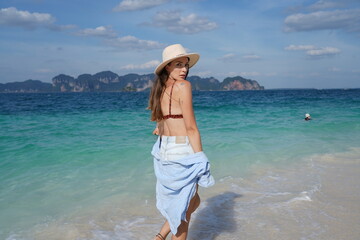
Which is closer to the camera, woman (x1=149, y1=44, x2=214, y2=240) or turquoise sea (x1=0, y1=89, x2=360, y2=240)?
woman (x1=149, y1=44, x2=214, y2=240)

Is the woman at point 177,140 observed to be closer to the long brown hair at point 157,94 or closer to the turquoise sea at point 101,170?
the long brown hair at point 157,94

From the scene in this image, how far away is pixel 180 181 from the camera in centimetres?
289

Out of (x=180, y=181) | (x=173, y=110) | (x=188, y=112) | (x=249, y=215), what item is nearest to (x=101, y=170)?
(x=249, y=215)

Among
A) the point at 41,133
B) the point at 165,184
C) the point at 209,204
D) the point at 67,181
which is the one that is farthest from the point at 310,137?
the point at 41,133

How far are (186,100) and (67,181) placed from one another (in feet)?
14.7

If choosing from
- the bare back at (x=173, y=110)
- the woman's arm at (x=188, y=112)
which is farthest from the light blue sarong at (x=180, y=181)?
the bare back at (x=173, y=110)

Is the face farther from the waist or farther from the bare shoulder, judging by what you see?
the waist

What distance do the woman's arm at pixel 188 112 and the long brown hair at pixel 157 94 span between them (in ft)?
0.81

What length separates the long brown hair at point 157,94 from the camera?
9.62ft

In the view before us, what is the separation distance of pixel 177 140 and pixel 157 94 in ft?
1.56

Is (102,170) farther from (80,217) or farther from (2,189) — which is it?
(80,217)

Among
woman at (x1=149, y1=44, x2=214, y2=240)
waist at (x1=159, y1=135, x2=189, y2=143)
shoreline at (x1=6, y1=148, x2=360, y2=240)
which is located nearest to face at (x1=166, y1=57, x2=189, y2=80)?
woman at (x1=149, y1=44, x2=214, y2=240)

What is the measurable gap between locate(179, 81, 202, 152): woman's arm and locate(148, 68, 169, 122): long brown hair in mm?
248

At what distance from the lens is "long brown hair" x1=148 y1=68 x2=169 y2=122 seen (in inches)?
115
